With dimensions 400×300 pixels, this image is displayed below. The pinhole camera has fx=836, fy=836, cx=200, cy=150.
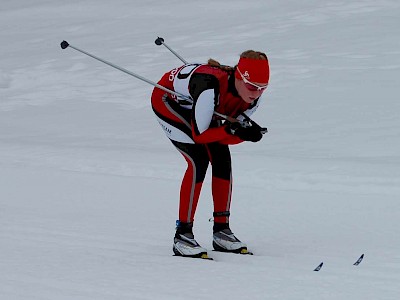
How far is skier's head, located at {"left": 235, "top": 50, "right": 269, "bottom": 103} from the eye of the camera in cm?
436

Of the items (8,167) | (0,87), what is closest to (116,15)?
(0,87)

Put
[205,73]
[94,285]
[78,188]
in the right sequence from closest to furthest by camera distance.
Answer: [94,285], [205,73], [78,188]

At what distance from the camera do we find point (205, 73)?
179 inches

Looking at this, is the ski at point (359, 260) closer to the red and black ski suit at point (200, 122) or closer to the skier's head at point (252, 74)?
the red and black ski suit at point (200, 122)

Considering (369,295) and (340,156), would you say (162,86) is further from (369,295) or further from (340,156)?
(340,156)

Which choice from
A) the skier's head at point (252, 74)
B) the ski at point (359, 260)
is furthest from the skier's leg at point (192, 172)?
the ski at point (359, 260)

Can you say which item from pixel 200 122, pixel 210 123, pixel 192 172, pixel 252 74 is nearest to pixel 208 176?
pixel 192 172

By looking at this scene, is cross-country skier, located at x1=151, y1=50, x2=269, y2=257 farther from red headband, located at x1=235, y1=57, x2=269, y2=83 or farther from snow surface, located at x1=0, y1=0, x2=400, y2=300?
snow surface, located at x1=0, y1=0, x2=400, y2=300

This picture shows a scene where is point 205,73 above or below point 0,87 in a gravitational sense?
above

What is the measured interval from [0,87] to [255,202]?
8.77 meters

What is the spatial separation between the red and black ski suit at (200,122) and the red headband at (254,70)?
155mm

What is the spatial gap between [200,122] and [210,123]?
15 cm

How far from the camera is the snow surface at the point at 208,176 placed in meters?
4.18

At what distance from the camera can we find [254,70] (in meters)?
4.36
